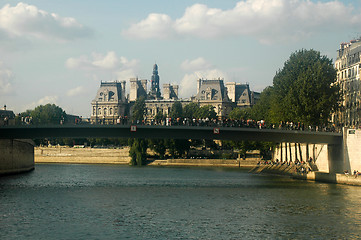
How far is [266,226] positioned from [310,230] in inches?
145

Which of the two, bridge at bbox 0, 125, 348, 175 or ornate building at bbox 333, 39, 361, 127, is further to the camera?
ornate building at bbox 333, 39, 361, 127

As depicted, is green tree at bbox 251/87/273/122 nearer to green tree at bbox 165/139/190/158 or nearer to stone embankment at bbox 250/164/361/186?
stone embankment at bbox 250/164/361/186

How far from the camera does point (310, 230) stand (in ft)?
155

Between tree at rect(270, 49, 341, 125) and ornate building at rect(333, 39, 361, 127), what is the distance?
42.1ft

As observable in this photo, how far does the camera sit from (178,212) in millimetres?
56125

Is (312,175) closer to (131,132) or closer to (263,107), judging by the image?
(131,132)

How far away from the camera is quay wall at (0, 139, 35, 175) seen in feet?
325

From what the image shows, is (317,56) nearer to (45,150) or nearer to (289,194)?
(289,194)

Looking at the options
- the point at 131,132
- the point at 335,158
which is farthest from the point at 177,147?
the point at 131,132

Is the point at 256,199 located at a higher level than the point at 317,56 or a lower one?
lower

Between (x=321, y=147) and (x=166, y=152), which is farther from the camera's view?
(x=166, y=152)

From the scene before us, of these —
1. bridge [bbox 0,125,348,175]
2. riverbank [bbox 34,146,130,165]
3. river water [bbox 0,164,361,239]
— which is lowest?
river water [bbox 0,164,361,239]

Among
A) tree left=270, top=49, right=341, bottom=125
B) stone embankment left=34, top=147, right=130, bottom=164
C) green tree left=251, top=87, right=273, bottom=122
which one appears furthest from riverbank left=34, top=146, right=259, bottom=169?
tree left=270, top=49, right=341, bottom=125

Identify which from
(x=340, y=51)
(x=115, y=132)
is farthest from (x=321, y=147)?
(x=340, y=51)
